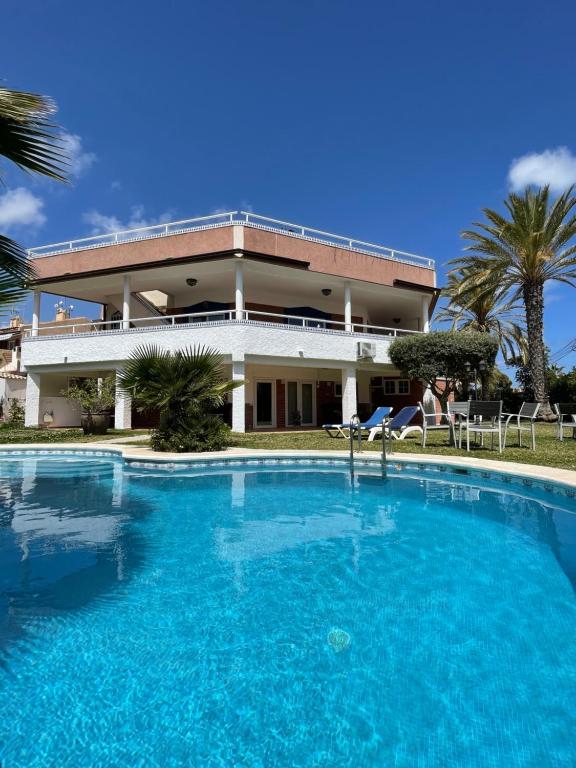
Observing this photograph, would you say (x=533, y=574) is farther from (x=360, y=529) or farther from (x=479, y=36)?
(x=479, y=36)

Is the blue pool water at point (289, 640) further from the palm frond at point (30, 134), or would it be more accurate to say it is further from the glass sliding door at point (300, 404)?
the glass sliding door at point (300, 404)

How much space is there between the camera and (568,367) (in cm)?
3123

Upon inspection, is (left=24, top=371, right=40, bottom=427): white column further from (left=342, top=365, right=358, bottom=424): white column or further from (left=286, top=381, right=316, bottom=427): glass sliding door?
(left=342, top=365, right=358, bottom=424): white column

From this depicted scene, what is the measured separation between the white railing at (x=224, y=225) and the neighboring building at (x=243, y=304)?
56 mm

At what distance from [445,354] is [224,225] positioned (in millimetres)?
10863

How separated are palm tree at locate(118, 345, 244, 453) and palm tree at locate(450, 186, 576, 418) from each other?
15468mm

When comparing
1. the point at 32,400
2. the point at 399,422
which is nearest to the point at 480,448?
the point at 399,422

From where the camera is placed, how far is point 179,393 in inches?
462

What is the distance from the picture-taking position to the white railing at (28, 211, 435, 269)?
19078 millimetres

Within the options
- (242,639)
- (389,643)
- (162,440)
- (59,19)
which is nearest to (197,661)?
(242,639)

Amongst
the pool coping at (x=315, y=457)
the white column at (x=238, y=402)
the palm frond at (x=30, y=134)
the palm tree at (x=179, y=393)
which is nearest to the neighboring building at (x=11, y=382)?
the pool coping at (x=315, y=457)

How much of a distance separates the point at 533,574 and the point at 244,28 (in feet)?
56.4

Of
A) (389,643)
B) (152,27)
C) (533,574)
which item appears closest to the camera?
(389,643)

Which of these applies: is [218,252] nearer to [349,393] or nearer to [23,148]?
[349,393]
